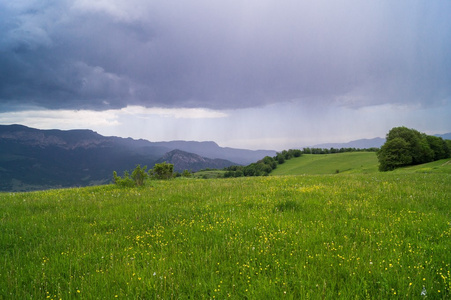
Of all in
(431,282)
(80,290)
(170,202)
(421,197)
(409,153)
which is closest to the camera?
(431,282)

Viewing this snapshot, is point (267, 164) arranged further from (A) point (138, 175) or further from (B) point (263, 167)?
(A) point (138, 175)

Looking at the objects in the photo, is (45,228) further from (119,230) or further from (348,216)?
(348,216)

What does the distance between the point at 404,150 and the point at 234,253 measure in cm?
8118

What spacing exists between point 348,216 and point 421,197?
15.4 feet

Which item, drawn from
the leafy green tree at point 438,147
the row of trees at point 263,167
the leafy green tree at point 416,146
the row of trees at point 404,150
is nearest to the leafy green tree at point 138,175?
the row of trees at point 404,150

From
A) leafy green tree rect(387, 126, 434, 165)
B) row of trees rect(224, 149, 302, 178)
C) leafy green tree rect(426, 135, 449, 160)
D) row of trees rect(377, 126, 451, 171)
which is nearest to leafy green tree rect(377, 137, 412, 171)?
row of trees rect(377, 126, 451, 171)

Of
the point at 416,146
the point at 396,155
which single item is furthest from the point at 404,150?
the point at 416,146

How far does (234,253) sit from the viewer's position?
17.1 feet

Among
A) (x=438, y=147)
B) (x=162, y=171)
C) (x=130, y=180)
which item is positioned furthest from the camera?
(x=438, y=147)

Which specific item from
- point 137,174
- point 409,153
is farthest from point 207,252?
point 409,153

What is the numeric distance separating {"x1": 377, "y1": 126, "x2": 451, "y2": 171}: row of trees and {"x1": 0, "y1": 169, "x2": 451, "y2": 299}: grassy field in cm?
7076

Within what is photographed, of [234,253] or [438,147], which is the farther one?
[438,147]

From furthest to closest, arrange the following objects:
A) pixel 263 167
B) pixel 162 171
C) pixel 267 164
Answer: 1. pixel 267 164
2. pixel 263 167
3. pixel 162 171

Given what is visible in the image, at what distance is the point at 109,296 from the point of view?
13.0 feet
